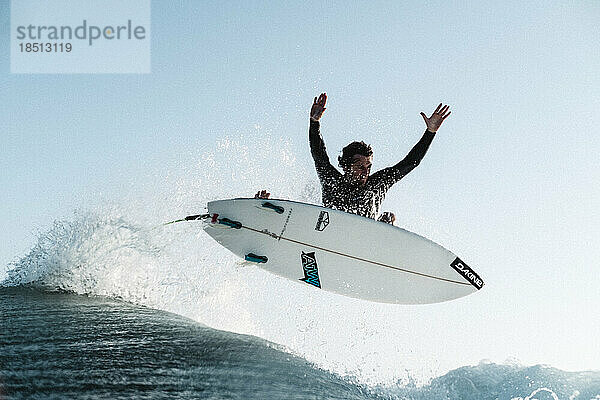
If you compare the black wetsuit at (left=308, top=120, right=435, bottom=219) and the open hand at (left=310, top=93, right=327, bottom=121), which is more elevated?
the open hand at (left=310, top=93, right=327, bottom=121)

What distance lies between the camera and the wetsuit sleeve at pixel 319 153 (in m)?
6.07

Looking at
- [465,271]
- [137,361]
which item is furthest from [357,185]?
[137,361]

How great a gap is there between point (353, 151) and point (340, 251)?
134 centimetres

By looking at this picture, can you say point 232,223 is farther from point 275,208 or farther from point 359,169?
point 359,169

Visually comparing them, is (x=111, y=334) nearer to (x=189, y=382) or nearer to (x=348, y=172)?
(x=189, y=382)

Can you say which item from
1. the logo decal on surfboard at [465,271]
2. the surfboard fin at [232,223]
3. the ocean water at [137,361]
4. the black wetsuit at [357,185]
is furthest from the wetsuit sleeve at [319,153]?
the ocean water at [137,361]

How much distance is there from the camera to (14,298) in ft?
15.3

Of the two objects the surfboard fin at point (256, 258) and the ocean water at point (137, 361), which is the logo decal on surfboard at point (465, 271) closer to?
the ocean water at point (137, 361)

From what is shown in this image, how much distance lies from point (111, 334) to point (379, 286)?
12.5 feet

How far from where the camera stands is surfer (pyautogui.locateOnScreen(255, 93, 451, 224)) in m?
5.93

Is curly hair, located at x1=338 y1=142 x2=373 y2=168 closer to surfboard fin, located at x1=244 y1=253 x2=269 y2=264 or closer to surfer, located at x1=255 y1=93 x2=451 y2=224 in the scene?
surfer, located at x1=255 y1=93 x2=451 y2=224

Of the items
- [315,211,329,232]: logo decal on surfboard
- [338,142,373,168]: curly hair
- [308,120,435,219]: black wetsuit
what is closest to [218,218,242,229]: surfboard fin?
[315,211,329,232]: logo decal on surfboard

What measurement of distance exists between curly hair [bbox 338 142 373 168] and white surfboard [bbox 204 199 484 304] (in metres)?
0.68

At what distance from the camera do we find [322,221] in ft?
19.8
